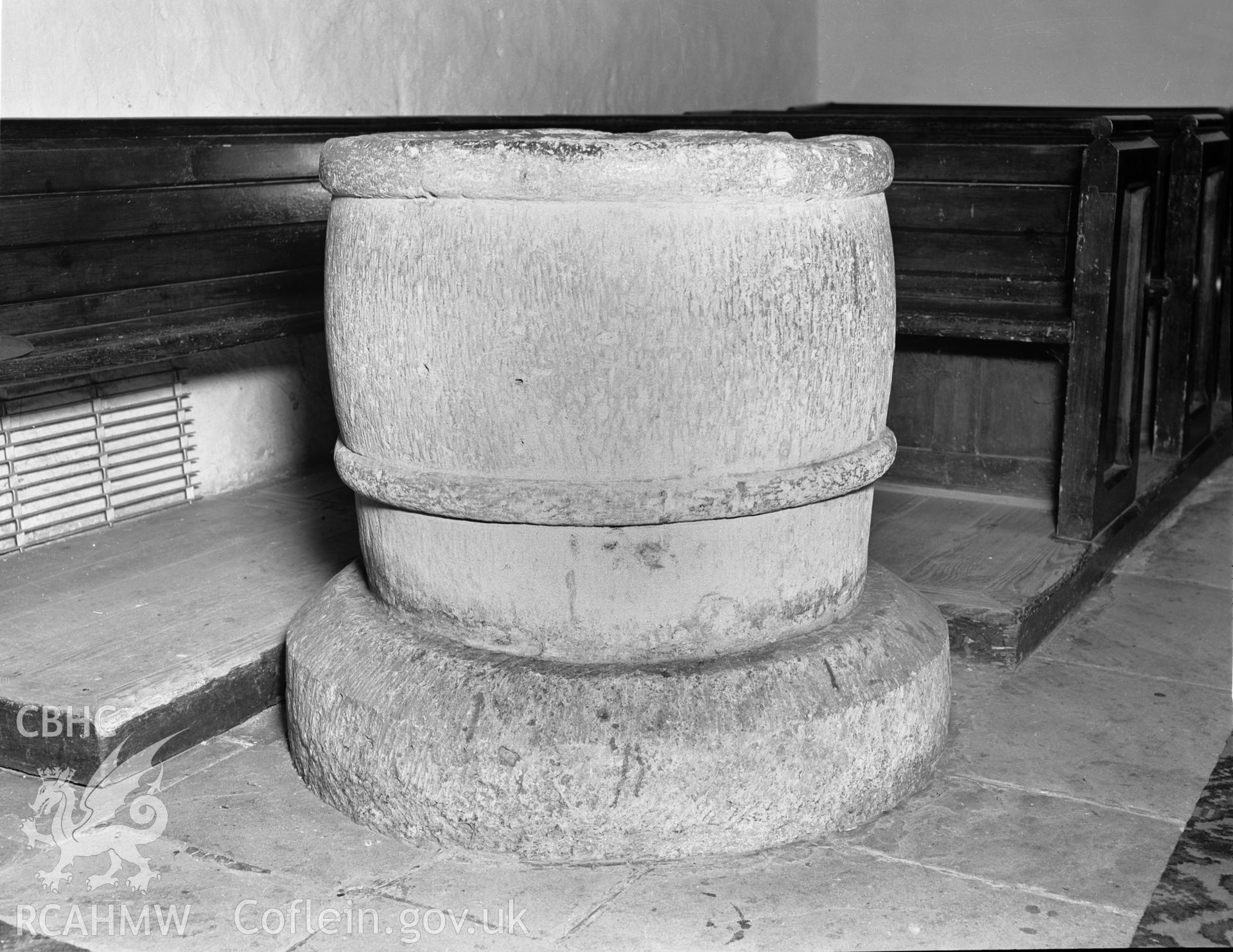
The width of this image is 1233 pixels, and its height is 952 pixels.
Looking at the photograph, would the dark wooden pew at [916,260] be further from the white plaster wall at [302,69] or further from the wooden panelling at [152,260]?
the white plaster wall at [302,69]

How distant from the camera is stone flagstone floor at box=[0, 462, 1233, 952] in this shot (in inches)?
78.5

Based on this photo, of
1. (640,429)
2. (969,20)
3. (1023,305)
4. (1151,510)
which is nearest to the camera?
(640,429)

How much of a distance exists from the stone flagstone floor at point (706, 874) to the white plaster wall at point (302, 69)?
1476mm

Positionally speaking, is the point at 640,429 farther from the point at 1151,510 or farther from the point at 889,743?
the point at 1151,510

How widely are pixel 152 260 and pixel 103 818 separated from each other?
1.34 m

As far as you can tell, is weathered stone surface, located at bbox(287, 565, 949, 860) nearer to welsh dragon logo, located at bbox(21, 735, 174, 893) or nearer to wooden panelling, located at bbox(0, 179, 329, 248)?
welsh dragon logo, located at bbox(21, 735, 174, 893)

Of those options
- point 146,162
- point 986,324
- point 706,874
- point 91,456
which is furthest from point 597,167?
point 91,456

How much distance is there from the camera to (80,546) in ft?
10.9

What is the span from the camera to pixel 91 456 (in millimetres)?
3533

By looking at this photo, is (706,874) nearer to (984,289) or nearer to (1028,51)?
(984,289)

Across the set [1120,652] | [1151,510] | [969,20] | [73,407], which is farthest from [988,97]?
[73,407]

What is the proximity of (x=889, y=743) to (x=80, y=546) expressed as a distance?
2.01 meters

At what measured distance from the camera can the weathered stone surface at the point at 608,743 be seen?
7.09ft

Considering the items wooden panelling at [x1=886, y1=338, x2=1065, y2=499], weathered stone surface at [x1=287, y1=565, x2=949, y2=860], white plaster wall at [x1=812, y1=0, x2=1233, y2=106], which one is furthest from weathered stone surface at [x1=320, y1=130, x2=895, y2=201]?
white plaster wall at [x1=812, y1=0, x2=1233, y2=106]
